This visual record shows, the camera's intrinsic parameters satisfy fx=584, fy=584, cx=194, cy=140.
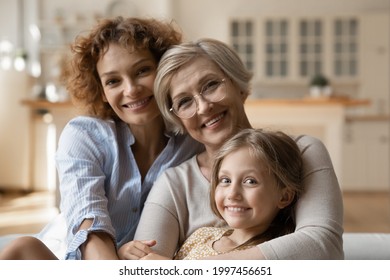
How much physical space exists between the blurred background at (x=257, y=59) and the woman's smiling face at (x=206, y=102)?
4146 mm

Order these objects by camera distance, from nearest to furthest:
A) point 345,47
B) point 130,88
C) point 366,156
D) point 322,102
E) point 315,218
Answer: point 315,218 → point 130,88 → point 322,102 → point 366,156 → point 345,47

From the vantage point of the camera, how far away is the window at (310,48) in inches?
241

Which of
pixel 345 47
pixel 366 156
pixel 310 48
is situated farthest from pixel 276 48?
pixel 366 156

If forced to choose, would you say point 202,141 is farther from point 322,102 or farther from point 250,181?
point 322,102

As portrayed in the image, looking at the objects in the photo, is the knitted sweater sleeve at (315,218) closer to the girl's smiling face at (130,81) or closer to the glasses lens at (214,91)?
the glasses lens at (214,91)

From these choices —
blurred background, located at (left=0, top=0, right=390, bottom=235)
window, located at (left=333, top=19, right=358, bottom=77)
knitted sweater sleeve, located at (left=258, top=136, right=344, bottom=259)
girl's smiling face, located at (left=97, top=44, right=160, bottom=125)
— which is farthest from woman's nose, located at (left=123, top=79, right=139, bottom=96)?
window, located at (left=333, top=19, right=358, bottom=77)

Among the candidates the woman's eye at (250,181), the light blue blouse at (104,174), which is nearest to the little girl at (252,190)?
the woman's eye at (250,181)

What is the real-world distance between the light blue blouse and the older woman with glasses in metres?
0.09

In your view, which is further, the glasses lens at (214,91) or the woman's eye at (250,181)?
the glasses lens at (214,91)

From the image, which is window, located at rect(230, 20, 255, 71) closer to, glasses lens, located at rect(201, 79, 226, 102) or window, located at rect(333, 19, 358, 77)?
window, located at rect(333, 19, 358, 77)

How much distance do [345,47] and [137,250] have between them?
17.6ft

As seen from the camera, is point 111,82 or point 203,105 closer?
point 203,105

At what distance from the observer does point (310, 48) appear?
20.2 ft

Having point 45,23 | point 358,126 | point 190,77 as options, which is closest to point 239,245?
point 190,77
